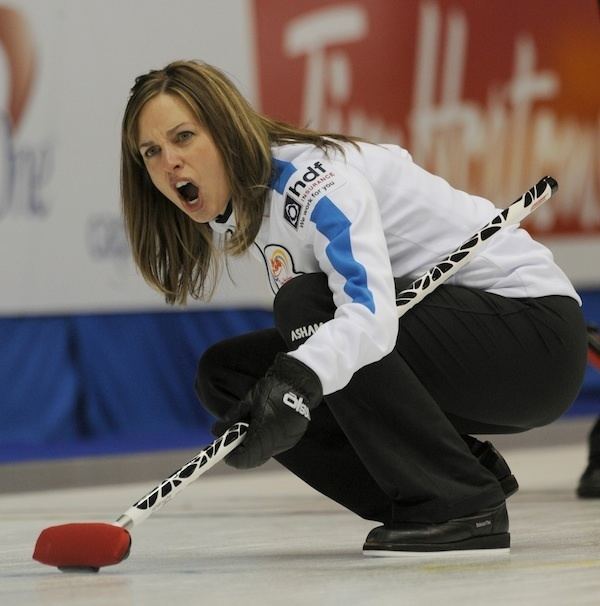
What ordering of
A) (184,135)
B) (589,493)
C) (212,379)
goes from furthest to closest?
1. (589,493)
2. (212,379)
3. (184,135)

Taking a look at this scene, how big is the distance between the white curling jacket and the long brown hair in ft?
0.12

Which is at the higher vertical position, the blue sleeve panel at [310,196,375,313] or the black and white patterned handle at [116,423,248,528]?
the blue sleeve panel at [310,196,375,313]

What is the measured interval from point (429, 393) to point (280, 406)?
1.09 ft

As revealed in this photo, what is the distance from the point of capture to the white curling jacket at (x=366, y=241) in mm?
2109

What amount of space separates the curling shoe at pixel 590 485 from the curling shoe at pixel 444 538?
1172 mm

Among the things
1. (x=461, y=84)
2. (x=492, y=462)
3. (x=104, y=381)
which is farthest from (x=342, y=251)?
(x=461, y=84)

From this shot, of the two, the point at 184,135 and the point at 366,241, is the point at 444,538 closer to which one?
the point at 366,241

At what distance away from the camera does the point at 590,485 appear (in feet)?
11.3

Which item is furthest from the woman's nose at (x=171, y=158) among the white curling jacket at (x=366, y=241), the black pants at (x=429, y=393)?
the black pants at (x=429, y=393)

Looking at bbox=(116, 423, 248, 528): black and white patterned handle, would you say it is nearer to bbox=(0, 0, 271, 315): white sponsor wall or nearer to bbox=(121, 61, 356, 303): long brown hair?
bbox=(121, 61, 356, 303): long brown hair

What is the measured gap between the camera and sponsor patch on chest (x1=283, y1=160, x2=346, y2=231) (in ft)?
7.19

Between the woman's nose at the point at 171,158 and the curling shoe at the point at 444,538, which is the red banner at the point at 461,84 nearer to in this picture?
the woman's nose at the point at 171,158

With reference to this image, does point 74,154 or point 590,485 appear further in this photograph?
point 74,154

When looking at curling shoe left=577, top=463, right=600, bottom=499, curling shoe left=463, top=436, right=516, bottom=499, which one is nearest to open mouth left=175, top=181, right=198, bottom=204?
curling shoe left=463, top=436, right=516, bottom=499
